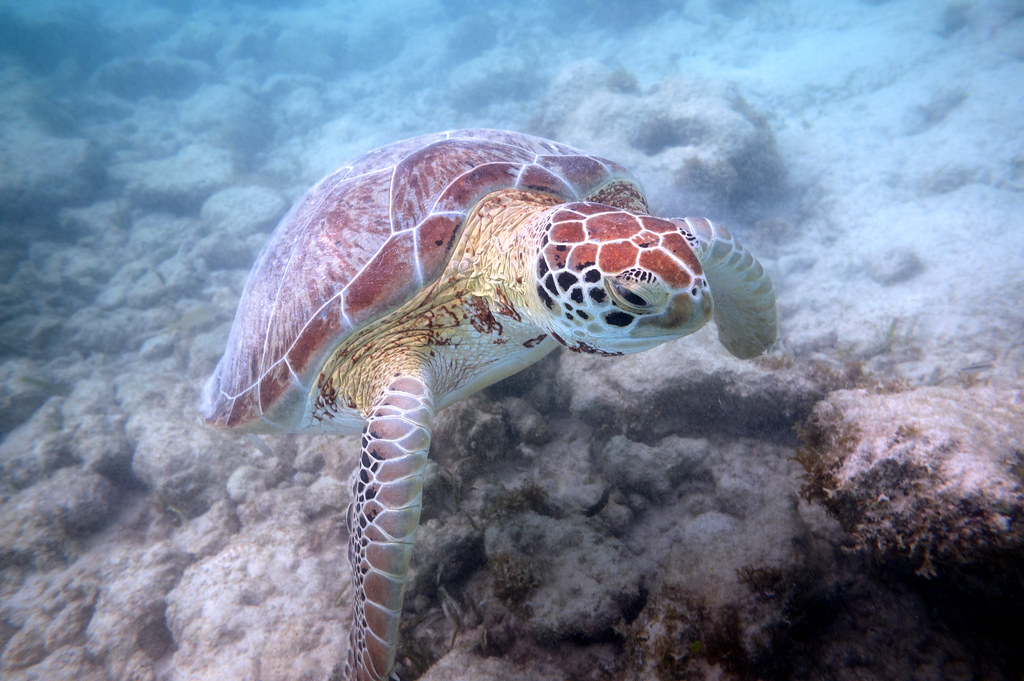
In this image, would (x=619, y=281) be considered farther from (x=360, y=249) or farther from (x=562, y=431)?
(x=562, y=431)

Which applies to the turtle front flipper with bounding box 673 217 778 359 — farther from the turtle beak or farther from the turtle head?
the turtle beak

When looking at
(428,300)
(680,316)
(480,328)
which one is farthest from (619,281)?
(428,300)

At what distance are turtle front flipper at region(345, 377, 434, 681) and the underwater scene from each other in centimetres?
1

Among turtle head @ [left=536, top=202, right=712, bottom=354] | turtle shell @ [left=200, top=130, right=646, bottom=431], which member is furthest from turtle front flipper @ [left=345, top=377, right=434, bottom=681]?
turtle head @ [left=536, top=202, right=712, bottom=354]

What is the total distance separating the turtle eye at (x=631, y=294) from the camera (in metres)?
1.42

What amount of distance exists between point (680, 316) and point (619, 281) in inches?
9.3

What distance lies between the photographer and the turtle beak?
A: 1.42m

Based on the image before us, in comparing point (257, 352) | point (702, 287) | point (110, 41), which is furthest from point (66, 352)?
point (110, 41)

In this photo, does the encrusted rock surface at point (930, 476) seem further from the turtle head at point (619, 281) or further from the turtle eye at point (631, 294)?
the turtle eye at point (631, 294)

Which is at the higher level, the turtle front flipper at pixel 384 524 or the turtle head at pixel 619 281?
the turtle head at pixel 619 281

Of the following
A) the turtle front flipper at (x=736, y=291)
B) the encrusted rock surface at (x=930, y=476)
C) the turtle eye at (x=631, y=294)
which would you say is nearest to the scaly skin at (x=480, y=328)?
the turtle eye at (x=631, y=294)

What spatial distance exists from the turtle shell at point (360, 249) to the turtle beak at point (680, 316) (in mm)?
1119

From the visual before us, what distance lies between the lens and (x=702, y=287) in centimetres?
145

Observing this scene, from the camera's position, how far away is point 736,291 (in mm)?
2457
